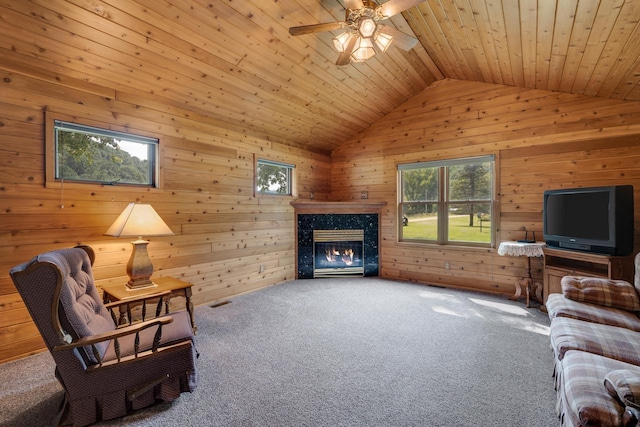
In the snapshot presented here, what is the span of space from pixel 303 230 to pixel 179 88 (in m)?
2.97

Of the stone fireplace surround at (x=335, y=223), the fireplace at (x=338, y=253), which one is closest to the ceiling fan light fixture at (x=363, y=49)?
the stone fireplace surround at (x=335, y=223)

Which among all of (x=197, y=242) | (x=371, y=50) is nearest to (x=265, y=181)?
(x=197, y=242)

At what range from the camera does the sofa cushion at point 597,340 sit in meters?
1.70

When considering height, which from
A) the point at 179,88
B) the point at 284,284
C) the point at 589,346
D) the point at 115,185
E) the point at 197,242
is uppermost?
the point at 179,88

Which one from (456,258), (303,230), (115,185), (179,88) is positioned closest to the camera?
(115,185)

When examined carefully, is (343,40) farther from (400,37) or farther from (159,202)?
(159,202)

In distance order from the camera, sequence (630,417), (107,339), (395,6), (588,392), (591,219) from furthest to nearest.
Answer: (591,219)
(395,6)
(107,339)
(588,392)
(630,417)

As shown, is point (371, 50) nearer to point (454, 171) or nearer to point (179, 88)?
point (179, 88)

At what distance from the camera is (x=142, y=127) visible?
10.9 feet

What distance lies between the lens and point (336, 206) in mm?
5414

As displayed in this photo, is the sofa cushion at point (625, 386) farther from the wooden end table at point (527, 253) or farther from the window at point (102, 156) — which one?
the window at point (102, 156)

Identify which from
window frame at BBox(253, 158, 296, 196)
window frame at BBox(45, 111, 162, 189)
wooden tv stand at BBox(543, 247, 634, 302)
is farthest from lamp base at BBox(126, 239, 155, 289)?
wooden tv stand at BBox(543, 247, 634, 302)

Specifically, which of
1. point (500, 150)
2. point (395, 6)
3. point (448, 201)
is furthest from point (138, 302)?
point (500, 150)

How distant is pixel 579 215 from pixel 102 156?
5.24 meters
